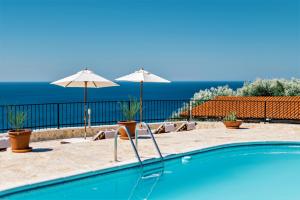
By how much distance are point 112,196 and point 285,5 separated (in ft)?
146

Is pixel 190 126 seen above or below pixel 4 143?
above

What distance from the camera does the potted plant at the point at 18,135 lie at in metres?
10.8

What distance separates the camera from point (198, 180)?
9828mm

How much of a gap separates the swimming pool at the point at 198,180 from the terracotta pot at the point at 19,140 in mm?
2777

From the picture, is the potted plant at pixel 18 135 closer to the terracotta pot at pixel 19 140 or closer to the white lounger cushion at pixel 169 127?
the terracotta pot at pixel 19 140

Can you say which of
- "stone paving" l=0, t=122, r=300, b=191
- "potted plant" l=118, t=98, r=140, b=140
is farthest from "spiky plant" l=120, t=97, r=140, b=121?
"stone paving" l=0, t=122, r=300, b=191

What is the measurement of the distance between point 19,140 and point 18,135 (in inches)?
7.3

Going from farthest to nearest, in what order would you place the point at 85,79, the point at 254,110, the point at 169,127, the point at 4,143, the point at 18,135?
the point at 254,110 < the point at 169,127 < the point at 85,79 < the point at 4,143 < the point at 18,135

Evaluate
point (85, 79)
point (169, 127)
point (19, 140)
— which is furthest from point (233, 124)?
point (19, 140)

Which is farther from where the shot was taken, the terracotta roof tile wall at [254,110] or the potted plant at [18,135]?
the terracotta roof tile wall at [254,110]

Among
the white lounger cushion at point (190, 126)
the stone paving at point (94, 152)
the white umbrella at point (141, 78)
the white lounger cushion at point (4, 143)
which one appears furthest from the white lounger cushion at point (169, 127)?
the white lounger cushion at point (4, 143)

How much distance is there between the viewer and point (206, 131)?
15.8 meters

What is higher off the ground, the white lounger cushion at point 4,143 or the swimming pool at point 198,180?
the white lounger cushion at point 4,143

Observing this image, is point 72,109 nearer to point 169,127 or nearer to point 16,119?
point 169,127
